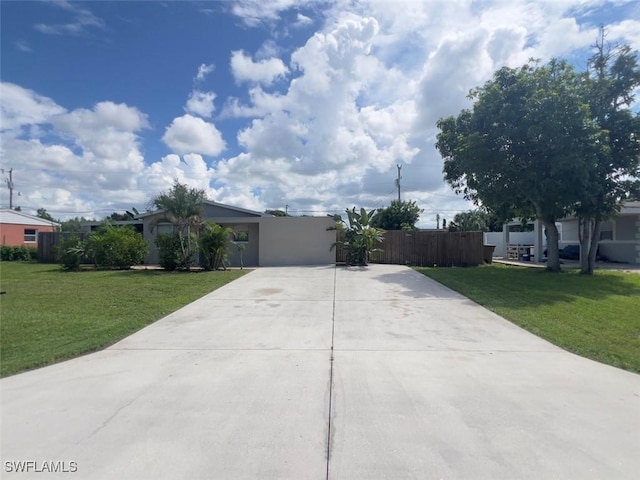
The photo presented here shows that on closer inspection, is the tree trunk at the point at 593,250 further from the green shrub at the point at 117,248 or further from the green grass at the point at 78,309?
the green shrub at the point at 117,248

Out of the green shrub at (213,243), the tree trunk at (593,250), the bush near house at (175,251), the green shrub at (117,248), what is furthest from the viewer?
the green shrub at (117,248)

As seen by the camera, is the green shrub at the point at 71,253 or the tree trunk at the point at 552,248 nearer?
the tree trunk at the point at 552,248

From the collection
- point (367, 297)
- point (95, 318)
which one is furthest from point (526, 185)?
point (95, 318)

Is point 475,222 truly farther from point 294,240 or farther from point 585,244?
point 294,240

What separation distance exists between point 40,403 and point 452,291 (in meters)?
9.38

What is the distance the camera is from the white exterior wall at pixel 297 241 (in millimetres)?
18734

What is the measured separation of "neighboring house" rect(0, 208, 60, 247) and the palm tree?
19.8 metres

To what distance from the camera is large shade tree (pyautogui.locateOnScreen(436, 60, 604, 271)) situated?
41.1 feet

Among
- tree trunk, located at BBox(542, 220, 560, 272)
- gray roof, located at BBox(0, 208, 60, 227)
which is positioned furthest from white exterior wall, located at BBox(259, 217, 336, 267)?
gray roof, located at BBox(0, 208, 60, 227)

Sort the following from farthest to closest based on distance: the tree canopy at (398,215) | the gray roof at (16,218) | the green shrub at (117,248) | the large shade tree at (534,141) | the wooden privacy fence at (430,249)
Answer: the tree canopy at (398,215)
the gray roof at (16,218)
the wooden privacy fence at (430,249)
the green shrub at (117,248)
the large shade tree at (534,141)

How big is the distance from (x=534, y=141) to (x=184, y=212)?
13.9m

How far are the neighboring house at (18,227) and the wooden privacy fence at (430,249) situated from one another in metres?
26.6

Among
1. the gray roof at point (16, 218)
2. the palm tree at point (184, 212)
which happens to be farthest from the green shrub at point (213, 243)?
the gray roof at point (16, 218)

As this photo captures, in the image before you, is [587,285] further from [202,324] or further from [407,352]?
[202,324]
